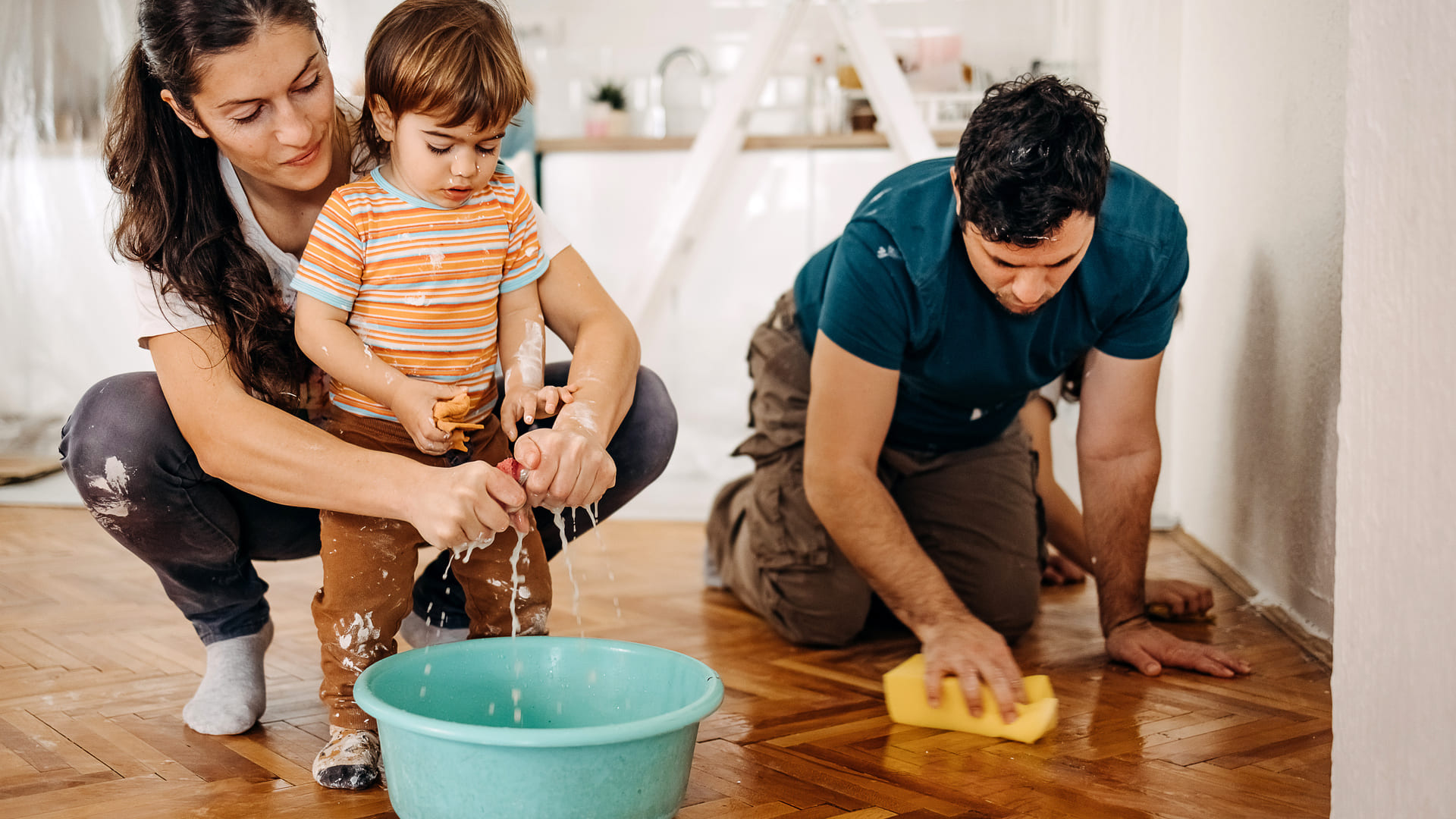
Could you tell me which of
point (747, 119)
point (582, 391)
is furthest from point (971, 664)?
point (747, 119)

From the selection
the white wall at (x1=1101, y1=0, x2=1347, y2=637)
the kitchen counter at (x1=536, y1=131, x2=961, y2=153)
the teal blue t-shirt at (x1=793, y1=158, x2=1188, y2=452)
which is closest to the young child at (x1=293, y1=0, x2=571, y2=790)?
the teal blue t-shirt at (x1=793, y1=158, x2=1188, y2=452)

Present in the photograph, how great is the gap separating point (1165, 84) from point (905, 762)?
194cm

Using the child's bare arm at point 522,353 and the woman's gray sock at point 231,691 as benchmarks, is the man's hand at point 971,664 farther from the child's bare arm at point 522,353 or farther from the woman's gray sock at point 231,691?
the woman's gray sock at point 231,691

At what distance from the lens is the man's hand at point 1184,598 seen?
1.92 m

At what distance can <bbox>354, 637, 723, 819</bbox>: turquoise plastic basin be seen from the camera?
0.96m

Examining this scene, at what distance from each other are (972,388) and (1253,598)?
2.45ft

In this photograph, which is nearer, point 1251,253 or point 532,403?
point 532,403

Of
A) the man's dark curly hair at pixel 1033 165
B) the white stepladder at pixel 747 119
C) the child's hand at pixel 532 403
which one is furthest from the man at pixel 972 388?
the white stepladder at pixel 747 119

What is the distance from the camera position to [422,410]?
117 centimetres

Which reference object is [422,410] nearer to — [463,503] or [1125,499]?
[463,503]

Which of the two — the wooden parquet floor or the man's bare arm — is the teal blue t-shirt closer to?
the man's bare arm

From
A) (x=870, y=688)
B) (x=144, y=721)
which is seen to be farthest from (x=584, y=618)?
(x=144, y=721)

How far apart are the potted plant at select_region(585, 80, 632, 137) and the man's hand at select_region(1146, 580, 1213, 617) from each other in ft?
7.24

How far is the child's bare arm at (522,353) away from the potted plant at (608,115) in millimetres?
2284
